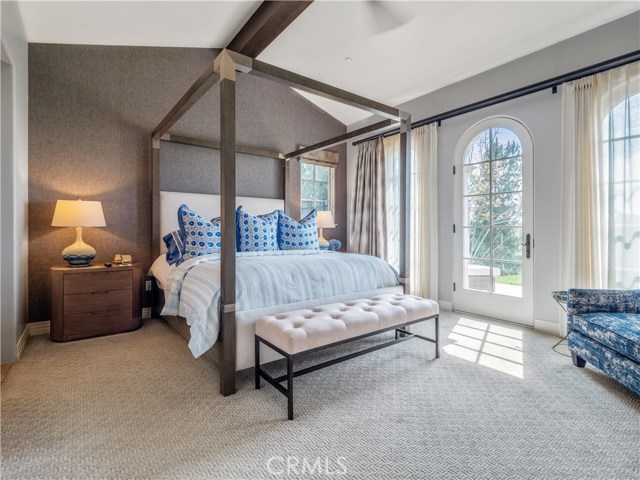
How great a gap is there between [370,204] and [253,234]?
84.3 inches

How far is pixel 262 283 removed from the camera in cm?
225

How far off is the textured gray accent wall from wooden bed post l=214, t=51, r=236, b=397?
2.13 meters

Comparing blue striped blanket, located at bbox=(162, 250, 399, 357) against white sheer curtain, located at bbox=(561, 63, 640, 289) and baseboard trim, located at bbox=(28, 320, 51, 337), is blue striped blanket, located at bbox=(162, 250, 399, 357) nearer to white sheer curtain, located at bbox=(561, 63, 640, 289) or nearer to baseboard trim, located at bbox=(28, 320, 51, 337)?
baseboard trim, located at bbox=(28, 320, 51, 337)

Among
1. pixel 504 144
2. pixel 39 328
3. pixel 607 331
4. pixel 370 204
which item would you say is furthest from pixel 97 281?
pixel 504 144

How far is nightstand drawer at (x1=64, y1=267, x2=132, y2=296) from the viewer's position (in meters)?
2.88

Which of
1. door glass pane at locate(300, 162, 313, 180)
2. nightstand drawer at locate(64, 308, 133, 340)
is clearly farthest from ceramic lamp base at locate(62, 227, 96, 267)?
door glass pane at locate(300, 162, 313, 180)

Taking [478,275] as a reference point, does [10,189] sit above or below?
above

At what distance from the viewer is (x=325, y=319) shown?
205 centimetres

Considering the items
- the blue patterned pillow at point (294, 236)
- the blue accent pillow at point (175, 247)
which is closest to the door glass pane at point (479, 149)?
the blue patterned pillow at point (294, 236)

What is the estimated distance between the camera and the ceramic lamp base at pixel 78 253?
2.99 meters

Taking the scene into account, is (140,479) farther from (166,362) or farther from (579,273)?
(579,273)

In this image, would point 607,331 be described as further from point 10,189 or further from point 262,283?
point 10,189

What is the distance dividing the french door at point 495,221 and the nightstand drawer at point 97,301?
360 cm

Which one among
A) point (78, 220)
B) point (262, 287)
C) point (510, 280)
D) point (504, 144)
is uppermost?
point (504, 144)
